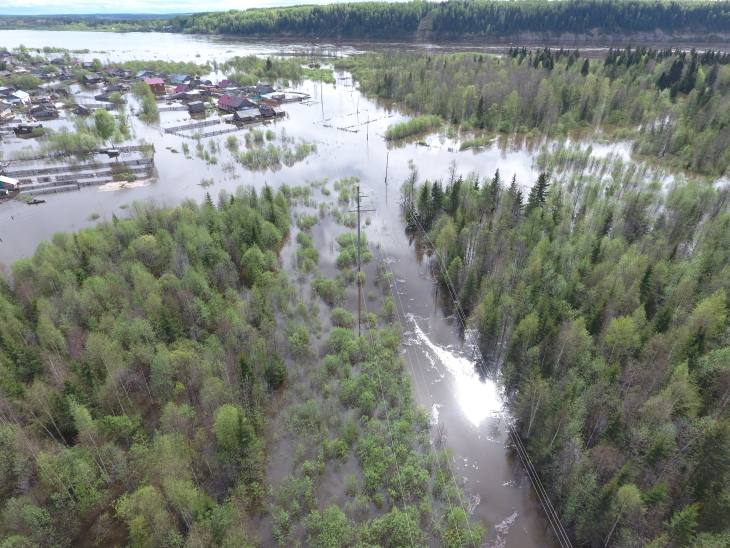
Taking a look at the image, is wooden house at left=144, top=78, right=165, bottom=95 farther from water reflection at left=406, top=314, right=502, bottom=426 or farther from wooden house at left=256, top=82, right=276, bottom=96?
water reflection at left=406, top=314, right=502, bottom=426

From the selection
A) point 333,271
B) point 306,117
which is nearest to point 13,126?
point 306,117

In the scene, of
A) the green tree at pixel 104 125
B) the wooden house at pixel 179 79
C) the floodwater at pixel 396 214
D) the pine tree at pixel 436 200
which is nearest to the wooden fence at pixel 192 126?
the floodwater at pixel 396 214

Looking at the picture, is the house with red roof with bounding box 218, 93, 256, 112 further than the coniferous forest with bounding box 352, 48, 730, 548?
Yes

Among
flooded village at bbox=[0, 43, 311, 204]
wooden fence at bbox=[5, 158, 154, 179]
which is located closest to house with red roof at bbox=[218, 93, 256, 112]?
flooded village at bbox=[0, 43, 311, 204]

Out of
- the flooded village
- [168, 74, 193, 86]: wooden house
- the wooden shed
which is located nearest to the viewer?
the wooden shed

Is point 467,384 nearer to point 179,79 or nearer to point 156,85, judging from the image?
point 156,85

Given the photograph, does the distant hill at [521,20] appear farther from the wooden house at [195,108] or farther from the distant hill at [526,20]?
the wooden house at [195,108]
